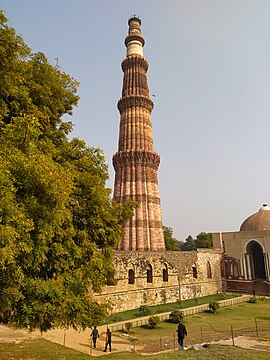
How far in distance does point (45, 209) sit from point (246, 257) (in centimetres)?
2812

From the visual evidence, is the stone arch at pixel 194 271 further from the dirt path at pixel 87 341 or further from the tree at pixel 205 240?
the tree at pixel 205 240

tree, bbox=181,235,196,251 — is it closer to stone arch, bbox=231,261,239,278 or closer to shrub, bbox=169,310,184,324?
stone arch, bbox=231,261,239,278

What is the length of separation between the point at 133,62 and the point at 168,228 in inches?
1256

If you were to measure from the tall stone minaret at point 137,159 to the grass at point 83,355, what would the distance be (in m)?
14.8

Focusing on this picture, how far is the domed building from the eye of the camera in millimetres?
28422

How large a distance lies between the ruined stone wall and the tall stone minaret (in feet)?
8.54

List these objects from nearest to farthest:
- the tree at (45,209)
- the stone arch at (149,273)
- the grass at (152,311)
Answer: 1. the tree at (45,209)
2. the grass at (152,311)
3. the stone arch at (149,273)

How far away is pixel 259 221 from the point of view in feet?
108

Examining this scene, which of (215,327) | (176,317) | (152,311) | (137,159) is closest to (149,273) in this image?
(152,311)

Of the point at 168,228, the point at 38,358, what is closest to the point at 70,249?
the point at 38,358

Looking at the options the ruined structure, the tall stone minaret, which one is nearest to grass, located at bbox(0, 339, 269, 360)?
the ruined structure

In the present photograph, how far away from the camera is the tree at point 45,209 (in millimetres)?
5523

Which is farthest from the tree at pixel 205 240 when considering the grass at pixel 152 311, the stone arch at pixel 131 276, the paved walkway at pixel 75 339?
the paved walkway at pixel 75 339

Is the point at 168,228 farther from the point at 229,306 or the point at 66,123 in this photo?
the point at 66,123
